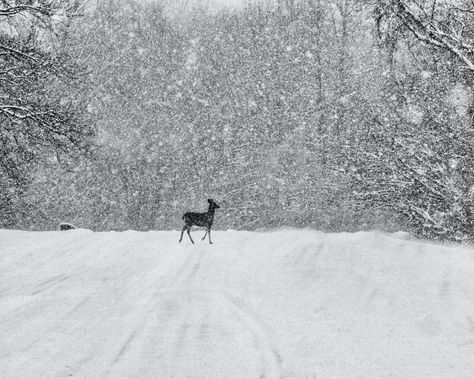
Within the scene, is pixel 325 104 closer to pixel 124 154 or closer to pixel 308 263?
pixel 124 154

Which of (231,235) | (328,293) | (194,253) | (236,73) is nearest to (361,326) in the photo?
(328,293)

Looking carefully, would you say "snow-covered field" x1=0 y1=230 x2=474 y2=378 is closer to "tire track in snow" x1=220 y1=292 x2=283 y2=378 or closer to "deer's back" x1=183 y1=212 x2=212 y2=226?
"tire track in snow" x1=220 y1=292 x2=283 y2=378

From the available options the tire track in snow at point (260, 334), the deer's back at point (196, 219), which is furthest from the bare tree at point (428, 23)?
the tire track in snow at point (260, 334)

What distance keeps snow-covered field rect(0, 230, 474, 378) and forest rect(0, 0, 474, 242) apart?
686 centimetres

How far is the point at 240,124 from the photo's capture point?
32938 millimetres

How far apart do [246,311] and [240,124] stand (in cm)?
2570

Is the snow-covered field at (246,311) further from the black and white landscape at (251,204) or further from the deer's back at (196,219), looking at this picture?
the deer's back at (196,219)

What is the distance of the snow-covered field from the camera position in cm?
614

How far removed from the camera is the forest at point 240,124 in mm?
17234

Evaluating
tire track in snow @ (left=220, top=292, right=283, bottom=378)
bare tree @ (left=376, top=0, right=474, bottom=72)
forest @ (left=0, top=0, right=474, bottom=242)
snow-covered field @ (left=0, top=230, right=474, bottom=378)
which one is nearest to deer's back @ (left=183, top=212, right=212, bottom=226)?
snow-covered field @ (left=0, top=230, right=474, bottom=378)

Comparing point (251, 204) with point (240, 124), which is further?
point (240, 124)

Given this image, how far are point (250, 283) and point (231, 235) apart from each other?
14.4 ft

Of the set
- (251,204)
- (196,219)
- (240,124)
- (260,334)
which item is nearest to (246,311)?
(260,334)

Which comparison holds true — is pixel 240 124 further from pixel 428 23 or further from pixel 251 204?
pixel 428 23
